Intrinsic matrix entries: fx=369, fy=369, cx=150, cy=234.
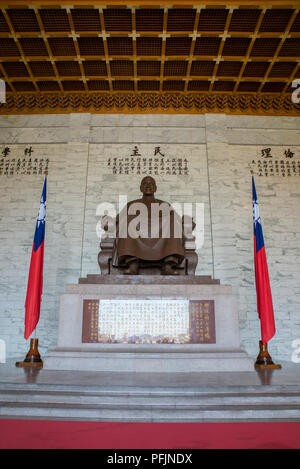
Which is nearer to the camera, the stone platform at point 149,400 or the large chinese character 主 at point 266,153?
the stone platform at point 149,400

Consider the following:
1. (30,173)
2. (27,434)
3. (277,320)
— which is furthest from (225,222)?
(27,434)

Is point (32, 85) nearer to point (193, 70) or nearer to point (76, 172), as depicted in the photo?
point (76, 172)

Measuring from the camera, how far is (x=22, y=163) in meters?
7.08

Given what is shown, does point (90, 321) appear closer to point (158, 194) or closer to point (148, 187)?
point (148, 187)

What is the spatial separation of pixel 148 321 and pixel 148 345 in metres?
0.25

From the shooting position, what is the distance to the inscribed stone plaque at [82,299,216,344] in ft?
13.0

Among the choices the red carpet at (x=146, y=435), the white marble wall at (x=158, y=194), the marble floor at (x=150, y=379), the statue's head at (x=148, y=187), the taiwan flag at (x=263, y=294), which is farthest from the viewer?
the white marble wall at (x=158, y=194)

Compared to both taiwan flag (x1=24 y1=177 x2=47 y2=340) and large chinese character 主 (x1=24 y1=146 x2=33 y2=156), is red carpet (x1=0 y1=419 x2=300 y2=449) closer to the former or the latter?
taiwan flag (x1=24 y1=177 x2=47 y2=340)

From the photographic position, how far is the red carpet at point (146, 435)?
1853 mm

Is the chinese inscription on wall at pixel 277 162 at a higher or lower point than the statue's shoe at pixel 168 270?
higher

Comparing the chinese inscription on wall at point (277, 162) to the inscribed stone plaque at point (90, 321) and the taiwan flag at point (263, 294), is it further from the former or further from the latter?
the inscribed stone plaque at point (90, 321)

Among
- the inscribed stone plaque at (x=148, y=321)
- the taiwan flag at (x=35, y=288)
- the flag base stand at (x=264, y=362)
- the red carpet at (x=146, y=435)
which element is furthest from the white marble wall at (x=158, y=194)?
the red carpet at (x=146, y=435)

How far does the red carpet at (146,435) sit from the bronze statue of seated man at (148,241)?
2457 millimetres
